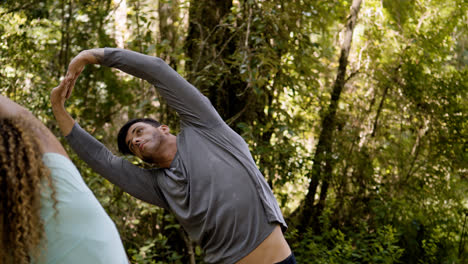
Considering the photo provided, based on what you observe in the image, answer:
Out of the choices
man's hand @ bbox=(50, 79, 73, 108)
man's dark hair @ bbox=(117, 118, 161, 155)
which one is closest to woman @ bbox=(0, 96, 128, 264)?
man's hand @ bbox=(50, 79, 73, 108)

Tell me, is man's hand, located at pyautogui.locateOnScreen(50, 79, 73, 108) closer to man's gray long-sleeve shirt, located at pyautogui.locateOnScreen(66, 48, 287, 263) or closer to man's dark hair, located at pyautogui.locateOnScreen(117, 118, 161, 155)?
man's gray long-sleeve shirt, located at pyautogui.locateOnScreen(66, 48, 287, 263)

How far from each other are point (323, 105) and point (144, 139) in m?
3.15

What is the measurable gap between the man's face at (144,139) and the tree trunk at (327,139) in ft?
9.39

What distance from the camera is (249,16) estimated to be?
4.11 meters

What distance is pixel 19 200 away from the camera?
130 centimetres

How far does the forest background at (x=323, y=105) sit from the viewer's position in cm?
464

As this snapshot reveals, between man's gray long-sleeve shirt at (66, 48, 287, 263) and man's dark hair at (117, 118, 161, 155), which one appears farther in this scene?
man's dark hair at (117, 118, 161, 155)

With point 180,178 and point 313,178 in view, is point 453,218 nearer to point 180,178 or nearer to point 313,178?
point 313,178

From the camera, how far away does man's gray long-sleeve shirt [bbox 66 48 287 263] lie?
7.79ft

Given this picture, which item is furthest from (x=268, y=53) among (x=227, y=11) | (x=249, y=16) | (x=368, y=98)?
(x=368, y=98)

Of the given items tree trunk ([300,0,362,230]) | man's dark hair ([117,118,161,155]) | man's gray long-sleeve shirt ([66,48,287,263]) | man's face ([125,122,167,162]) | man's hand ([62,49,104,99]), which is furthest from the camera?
tree trunk ([300,0,362,230])

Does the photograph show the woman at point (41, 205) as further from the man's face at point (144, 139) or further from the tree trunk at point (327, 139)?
the tree trunk at point (327, 139)

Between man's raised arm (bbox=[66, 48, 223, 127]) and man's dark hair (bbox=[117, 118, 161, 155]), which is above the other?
man's raised arm (bbox=[66, 48, 223, 127])

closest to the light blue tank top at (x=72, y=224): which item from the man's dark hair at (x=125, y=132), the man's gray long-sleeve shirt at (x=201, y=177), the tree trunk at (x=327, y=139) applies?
the man's gray long-sleeve shirt at (x=201, y=177)
